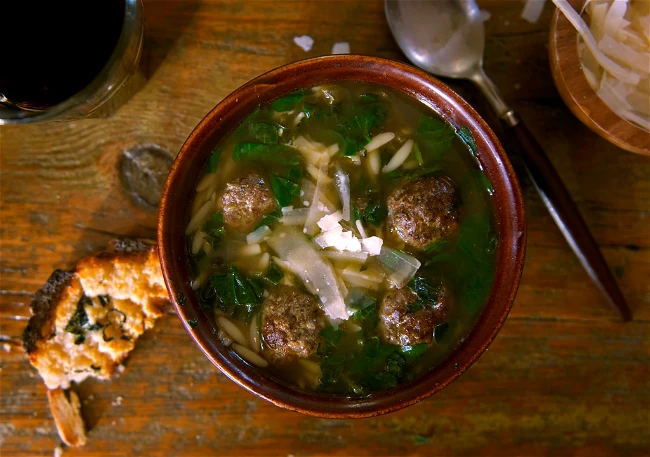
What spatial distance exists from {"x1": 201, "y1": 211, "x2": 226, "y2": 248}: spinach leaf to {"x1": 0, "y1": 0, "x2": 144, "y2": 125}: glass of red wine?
0.67 m

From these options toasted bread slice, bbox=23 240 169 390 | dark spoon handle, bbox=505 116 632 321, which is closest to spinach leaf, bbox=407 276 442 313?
dark spoon handle, bbox=505 116 632 321

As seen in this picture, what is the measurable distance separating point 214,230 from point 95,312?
0.83 metres

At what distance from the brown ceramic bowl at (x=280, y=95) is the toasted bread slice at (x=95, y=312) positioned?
1.56 ft

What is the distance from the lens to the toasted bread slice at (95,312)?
108 inches

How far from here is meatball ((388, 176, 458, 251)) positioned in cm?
232

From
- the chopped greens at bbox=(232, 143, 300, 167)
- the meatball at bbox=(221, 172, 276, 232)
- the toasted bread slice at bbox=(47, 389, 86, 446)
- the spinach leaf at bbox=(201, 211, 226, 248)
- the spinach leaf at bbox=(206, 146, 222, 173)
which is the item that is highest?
the chopped greens at bbox=(232, 143, 300, 167)

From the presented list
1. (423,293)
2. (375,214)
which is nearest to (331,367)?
(423,293)

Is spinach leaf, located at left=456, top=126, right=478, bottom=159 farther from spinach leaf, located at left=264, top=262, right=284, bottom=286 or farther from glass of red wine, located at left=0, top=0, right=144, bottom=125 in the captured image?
glass of red wine, located at left=0, top=0, right=144, bottom=125

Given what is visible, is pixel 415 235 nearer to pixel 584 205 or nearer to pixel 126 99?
pixel 584 205

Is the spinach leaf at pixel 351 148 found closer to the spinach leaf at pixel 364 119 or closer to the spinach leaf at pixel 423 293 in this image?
the spinach leaf at pixel 364 119

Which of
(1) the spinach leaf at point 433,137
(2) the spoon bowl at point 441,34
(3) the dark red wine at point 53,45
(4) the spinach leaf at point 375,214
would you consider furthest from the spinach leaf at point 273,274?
(2) the spoon bowl at point 441,34

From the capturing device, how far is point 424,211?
232 centimetres

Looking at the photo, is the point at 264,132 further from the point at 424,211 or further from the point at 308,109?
the point at 424,211

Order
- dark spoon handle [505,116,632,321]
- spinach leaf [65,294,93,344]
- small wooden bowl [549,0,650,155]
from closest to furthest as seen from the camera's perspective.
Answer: small wooden bowl [549,0,650,155] → dark spoon handle [505,116,632,321] → spinach leaf [65,294,93,344]
